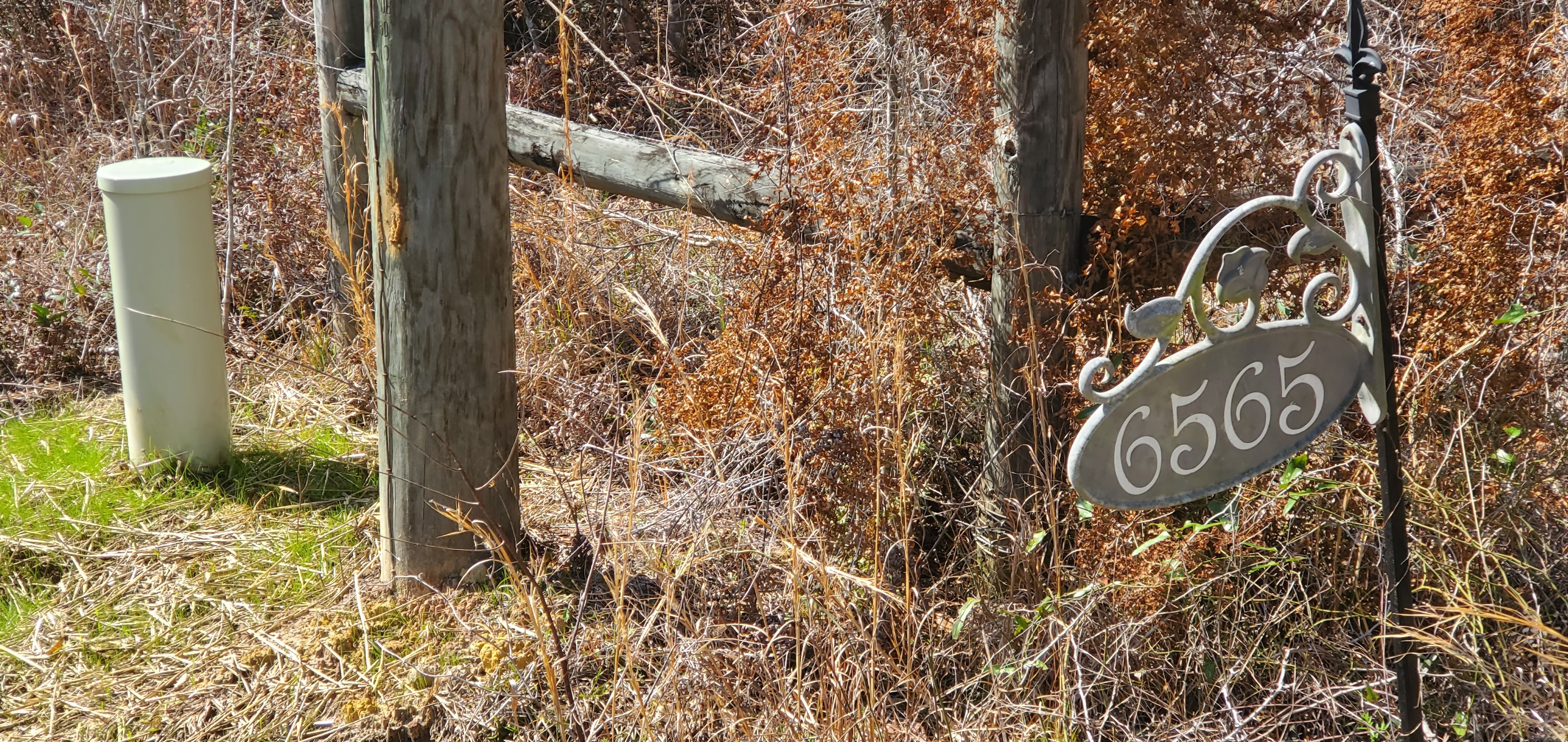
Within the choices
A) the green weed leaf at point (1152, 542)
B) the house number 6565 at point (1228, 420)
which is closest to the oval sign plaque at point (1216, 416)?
the house number 6565 at point (1228, 420)

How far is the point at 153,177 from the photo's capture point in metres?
3.71

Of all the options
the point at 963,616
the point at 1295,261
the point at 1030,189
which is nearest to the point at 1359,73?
the point at 1295,261

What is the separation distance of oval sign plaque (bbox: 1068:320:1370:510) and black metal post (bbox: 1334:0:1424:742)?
10cm

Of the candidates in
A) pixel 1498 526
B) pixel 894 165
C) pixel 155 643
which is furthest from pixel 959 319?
pixel 155 643

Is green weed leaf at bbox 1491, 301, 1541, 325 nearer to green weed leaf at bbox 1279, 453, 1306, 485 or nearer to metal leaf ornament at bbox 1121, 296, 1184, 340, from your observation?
green weed leaf at bbox 1279, 453, 1306, 485

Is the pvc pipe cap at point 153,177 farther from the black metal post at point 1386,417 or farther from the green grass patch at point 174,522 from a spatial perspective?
the black metal post at point 1386,417

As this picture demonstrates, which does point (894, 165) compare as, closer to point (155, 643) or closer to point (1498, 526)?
point (1498, 526)

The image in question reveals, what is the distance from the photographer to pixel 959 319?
3078 mm

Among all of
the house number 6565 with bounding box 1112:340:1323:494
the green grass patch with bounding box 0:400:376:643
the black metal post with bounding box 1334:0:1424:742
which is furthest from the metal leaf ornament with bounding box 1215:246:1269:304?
the green grass patch with bounding box 0:400:376:643

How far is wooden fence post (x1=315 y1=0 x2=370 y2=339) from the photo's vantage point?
4285mm

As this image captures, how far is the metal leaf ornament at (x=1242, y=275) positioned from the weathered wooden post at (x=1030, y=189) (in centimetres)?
90

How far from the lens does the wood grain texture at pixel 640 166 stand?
3.32 meters

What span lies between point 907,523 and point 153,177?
275 centimetres

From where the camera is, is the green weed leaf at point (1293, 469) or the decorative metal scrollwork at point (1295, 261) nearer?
the decorative metal scrollwork at point (1295, 261)
